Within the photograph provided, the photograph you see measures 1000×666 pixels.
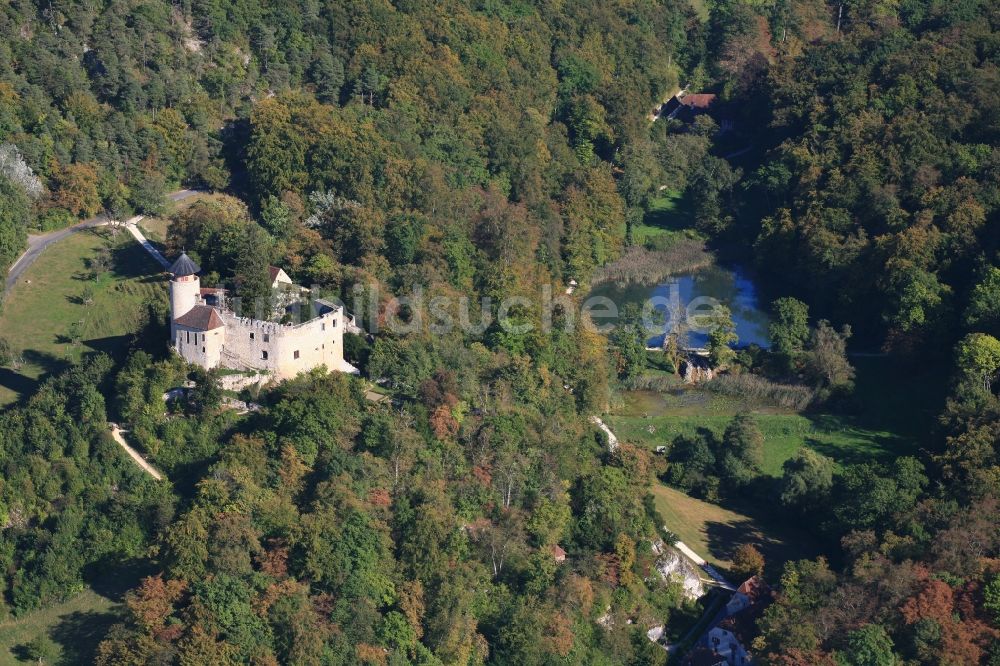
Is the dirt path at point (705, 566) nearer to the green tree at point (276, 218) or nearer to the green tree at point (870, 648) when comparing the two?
the green tree at point (870, 648)

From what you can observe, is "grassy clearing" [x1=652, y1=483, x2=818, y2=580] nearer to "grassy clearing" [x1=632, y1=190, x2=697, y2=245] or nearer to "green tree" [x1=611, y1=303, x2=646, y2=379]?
"green tree" [x1=611, y1=303, x2=646, y2=379]

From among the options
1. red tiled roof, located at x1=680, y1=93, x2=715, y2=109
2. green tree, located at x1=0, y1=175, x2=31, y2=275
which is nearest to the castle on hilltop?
green tree, located at x1=0, y1=175, x2=31, y2=275

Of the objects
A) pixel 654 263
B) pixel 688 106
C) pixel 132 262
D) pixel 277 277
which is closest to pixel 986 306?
pixel 654 263

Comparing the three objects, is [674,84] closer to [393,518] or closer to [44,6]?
[44,6]

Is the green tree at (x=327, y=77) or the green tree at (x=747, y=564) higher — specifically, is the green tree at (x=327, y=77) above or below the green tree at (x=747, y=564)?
above

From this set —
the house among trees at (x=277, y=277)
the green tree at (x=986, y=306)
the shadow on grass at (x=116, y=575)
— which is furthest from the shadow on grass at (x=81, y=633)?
the green tree at (x=986, y=306)

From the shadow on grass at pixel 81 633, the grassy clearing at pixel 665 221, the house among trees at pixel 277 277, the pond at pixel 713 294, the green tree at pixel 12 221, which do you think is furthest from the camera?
the grassy clearing at pixel 665 221
